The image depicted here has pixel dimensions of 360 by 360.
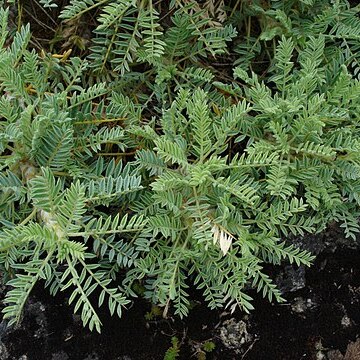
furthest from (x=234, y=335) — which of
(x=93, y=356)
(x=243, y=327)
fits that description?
(x=93, y=356)

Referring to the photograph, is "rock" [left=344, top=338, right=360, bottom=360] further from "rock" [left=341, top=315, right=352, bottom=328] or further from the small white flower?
the small white flower

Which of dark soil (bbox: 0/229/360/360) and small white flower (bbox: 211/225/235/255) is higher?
small white flower (bbox: 211/225/235/255)

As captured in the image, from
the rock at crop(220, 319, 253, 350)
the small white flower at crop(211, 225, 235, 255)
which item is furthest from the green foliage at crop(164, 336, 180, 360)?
the small white flower at crop(211, 225, 235, 255)

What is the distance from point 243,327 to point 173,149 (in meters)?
0.73

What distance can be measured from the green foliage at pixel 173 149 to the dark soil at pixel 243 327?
68 millimetres

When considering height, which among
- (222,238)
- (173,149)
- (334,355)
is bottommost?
(334,355)

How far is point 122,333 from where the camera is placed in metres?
1.89

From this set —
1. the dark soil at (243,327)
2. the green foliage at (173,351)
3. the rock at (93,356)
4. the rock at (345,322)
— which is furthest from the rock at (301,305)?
the rock at (93,356)

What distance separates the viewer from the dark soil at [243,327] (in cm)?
185

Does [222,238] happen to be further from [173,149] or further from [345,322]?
[345,322]

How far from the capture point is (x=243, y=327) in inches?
76.5

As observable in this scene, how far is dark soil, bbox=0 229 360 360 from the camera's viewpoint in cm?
185

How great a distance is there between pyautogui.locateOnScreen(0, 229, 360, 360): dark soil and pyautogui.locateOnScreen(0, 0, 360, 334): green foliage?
0.22 feet

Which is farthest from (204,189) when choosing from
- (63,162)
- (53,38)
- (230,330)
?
(53,38)
